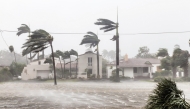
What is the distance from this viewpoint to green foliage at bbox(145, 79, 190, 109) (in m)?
5.46

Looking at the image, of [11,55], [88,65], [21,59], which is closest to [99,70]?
[88,65]

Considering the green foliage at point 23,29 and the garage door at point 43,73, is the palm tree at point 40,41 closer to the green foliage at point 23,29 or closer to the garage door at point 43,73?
the garage door at point 43,73

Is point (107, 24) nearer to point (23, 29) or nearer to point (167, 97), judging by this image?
point (23, 29)

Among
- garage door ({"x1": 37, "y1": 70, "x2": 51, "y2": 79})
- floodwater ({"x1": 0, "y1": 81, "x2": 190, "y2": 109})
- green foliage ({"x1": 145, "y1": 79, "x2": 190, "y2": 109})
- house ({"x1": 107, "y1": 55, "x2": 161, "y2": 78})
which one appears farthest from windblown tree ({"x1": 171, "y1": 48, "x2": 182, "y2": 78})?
green foliage ({"x1": 145, "y1": 79, "x2": 190, "y2": 109})

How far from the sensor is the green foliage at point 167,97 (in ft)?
17.9

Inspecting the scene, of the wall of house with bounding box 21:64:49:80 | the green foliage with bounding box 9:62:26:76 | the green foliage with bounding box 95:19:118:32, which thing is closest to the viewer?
the green foliage with bounding box 95:19:118:32

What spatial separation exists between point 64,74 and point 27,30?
19607 mm

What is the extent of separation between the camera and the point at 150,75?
170 feet

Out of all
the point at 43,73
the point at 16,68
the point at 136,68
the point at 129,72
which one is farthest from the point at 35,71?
the point at 136,68

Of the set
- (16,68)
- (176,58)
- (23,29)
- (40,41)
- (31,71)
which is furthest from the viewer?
(23,29)

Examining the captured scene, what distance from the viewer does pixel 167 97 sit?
5.92 meters

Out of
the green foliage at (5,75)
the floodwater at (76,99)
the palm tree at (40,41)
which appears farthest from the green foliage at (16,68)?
the floodwater at (76,99)

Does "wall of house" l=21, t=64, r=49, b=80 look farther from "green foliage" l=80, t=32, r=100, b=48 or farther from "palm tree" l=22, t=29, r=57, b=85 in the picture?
"palm tree" l=22, t=29, r=57, b=85

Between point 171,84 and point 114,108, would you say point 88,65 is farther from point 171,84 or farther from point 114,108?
point 171,84
